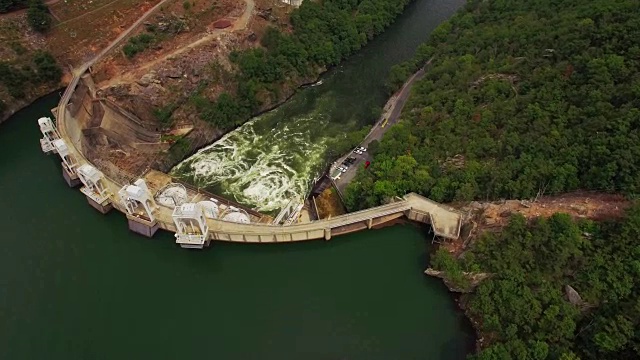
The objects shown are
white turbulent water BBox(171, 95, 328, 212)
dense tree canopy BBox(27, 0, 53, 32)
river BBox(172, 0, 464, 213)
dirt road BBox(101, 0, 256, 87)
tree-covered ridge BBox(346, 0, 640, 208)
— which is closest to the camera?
tree-covered ridge BBox(346, 0, 640, 208)

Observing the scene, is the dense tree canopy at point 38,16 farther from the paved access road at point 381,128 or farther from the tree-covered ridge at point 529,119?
the tree-covered ridge at point 529,119

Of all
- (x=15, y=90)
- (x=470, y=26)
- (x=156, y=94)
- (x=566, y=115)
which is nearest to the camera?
(x=566, y=115)

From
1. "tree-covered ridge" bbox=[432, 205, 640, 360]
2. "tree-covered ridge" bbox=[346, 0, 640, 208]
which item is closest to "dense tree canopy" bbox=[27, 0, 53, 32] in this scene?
"tree-covered ridge" bbox=[346, 0, 640, 208]

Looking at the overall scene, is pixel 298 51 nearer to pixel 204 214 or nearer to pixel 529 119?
pixel 204 214

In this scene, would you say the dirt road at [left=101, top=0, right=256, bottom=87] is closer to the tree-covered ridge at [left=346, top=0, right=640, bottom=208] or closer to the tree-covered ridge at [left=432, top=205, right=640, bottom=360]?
the tree-covered ridge at [left=346, top=0, right=640, bottom=208]

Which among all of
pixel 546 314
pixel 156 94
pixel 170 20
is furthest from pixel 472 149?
pixel 170 20

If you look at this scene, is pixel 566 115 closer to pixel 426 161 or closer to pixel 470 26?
pixel 426 161
